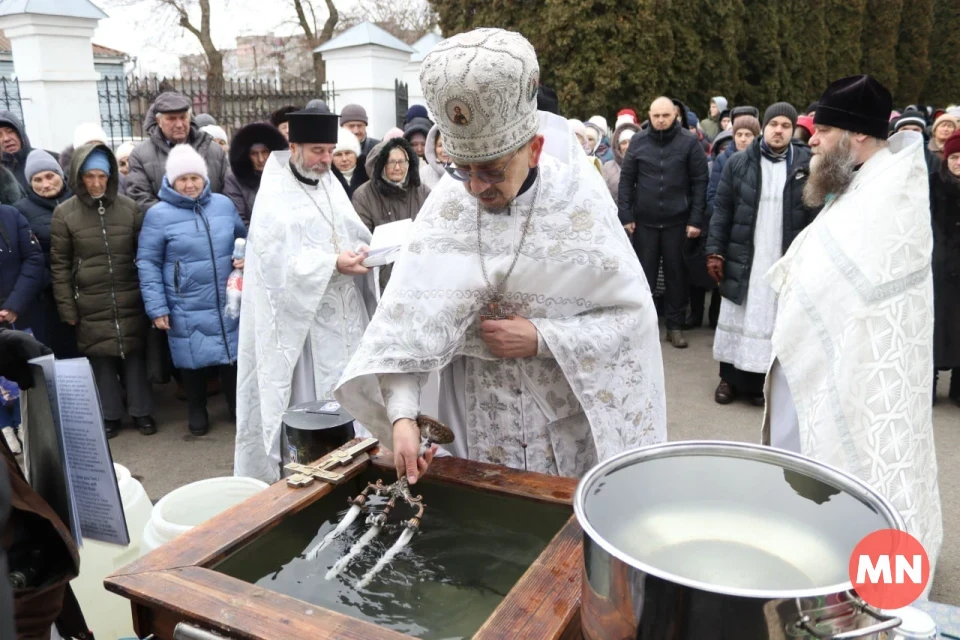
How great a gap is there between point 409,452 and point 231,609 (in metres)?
0.54

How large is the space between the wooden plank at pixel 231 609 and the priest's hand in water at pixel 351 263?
2.53 meters

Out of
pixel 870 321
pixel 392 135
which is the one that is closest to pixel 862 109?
pixel 870 321

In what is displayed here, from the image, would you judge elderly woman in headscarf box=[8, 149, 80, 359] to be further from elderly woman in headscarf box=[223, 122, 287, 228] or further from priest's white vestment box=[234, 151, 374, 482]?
priest's white vestment box=[234, 151, 374, 482]

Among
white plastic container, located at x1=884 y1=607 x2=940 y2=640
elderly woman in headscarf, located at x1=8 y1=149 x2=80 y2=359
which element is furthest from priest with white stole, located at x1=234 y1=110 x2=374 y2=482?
white plastic container, located at x1=884 y1=607 x2=940 y2=640

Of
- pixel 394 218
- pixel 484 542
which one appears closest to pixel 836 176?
pixel 484 542

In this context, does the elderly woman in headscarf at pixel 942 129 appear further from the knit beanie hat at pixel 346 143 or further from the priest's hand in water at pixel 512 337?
the priest's hand in water at pixel 512 337

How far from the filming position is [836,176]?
2840 mm

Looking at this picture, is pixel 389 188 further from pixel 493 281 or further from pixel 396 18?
pixel 396 18

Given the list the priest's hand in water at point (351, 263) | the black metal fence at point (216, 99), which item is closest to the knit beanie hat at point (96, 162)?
the priest's hand in water at point (351, 263)

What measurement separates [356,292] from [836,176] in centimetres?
239

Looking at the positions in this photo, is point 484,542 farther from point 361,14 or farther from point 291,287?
point 361,14

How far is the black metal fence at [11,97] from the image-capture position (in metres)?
7.78

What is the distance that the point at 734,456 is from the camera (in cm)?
113

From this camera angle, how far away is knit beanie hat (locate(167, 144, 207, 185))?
4.70 m
